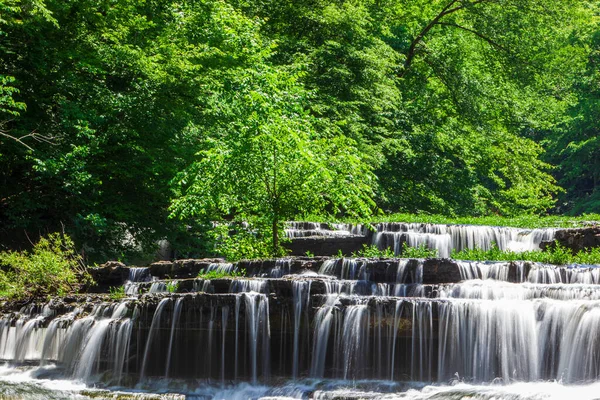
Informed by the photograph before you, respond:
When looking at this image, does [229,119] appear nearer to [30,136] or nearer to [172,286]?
[30,136]

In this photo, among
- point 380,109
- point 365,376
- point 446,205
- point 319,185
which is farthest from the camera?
point 446,205

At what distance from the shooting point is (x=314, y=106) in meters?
31.7

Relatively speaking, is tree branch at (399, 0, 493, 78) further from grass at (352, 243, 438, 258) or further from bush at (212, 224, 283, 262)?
bush at (212, 224, 283, 262)

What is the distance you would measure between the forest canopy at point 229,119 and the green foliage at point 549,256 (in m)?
3.02

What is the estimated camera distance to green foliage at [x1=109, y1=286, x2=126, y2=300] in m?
19.0

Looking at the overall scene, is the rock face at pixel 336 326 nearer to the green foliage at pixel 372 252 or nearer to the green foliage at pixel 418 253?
the green foliage at pixel 418 253

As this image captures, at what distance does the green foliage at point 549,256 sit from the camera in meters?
21.2

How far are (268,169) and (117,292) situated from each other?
4.57 m

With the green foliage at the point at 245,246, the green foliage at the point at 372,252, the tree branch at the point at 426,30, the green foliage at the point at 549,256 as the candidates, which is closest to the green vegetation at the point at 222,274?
the green foliage at the point at 245,246

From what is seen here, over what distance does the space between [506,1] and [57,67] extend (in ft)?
74.0

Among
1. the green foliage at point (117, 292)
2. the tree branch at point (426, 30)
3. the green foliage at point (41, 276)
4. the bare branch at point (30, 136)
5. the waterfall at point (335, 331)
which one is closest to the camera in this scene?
the waterfall at point (335, 331)

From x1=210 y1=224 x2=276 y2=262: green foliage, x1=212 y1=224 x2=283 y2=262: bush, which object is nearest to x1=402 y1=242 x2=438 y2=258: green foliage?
x1=212 y1=224 x2=283 y2=262: bush

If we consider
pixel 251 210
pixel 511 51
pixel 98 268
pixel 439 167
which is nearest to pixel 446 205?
pixel 439 167

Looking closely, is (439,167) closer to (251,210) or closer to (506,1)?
(506,1)
